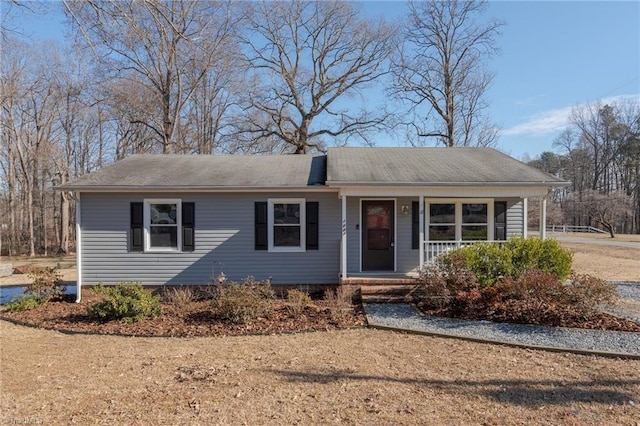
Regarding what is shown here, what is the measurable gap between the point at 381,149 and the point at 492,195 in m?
4.39

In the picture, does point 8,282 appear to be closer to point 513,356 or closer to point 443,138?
point 513,356

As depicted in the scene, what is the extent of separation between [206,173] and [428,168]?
5988 mm

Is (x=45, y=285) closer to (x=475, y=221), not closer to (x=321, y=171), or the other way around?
(x=321, y=171)

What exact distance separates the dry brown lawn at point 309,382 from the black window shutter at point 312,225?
11.5 ft

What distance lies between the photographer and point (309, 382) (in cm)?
426

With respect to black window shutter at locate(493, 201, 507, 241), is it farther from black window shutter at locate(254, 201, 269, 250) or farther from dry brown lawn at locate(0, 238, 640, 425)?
black window shutter at locate(254, 201, 269, 250)

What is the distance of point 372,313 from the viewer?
7.27 metres

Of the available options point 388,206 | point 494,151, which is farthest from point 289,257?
point 494,151

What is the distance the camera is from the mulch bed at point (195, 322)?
21.2 feet

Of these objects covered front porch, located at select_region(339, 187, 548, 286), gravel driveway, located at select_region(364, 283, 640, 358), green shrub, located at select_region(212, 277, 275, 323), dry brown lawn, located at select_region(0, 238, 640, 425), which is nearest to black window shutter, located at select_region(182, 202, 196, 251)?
green shrub, located at select_region(212, 277, 275, 323)

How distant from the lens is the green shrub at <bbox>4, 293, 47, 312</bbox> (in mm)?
8164

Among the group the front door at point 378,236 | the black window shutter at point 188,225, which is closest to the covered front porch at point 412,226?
the front door at point 378,236

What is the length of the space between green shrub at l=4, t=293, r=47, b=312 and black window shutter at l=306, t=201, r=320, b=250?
21.2ft

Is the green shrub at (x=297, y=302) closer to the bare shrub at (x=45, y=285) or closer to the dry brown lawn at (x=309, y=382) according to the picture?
the dry brown lawn at (x=309, y=382)
